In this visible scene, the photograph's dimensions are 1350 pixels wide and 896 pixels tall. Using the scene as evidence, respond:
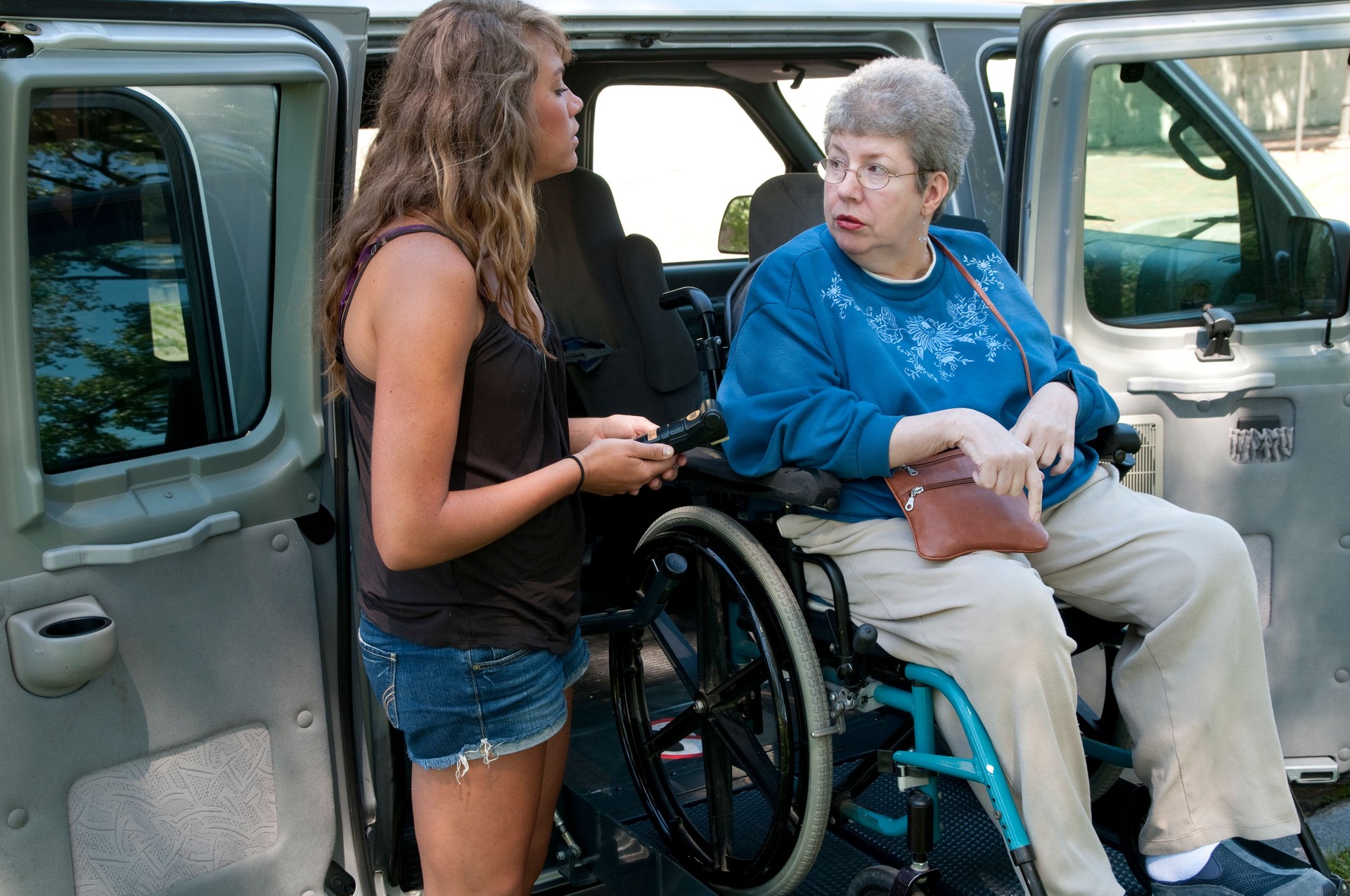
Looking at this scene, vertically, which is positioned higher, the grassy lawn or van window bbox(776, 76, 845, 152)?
van window bbox(776, 76, 845, 152)

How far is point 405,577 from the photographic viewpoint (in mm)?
1723

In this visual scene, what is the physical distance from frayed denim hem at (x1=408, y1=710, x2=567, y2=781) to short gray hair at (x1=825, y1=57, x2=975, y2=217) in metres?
1.27

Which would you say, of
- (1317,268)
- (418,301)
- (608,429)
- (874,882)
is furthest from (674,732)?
(1317,268)

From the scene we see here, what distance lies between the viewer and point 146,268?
6.62 feet

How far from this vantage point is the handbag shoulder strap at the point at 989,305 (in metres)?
2.38

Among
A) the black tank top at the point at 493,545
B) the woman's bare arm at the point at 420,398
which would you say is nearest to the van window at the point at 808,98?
the black tank top at the point at 493,545

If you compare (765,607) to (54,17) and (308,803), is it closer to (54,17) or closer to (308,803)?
(308,803)

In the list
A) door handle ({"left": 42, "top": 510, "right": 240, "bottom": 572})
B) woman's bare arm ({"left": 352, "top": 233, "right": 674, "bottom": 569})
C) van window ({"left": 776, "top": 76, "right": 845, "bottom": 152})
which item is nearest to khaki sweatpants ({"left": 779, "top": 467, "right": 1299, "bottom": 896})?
woman's bare arm ({"left": 352, "top": 233, "right": 674, "bottom": 569})

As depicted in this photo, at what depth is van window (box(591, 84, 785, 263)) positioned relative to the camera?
9180 millimetres

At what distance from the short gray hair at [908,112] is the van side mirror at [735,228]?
2.16 meters

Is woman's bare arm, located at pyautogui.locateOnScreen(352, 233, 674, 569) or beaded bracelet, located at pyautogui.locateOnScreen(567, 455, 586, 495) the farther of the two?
beaded bracelet, located at pyautogui.locateOnScreen(567, 455, 586, 495)

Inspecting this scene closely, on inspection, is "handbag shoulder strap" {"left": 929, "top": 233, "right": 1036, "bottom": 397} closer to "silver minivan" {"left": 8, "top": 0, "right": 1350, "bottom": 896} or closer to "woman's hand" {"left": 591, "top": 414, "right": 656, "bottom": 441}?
"silver minivan" {"left": 8, "top": 0, "right": 1350, "bottom": 896}

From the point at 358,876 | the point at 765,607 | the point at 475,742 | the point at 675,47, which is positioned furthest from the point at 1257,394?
the point at 358,876

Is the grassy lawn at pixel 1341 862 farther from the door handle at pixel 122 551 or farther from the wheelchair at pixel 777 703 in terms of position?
the door handle at pixel 122 551
